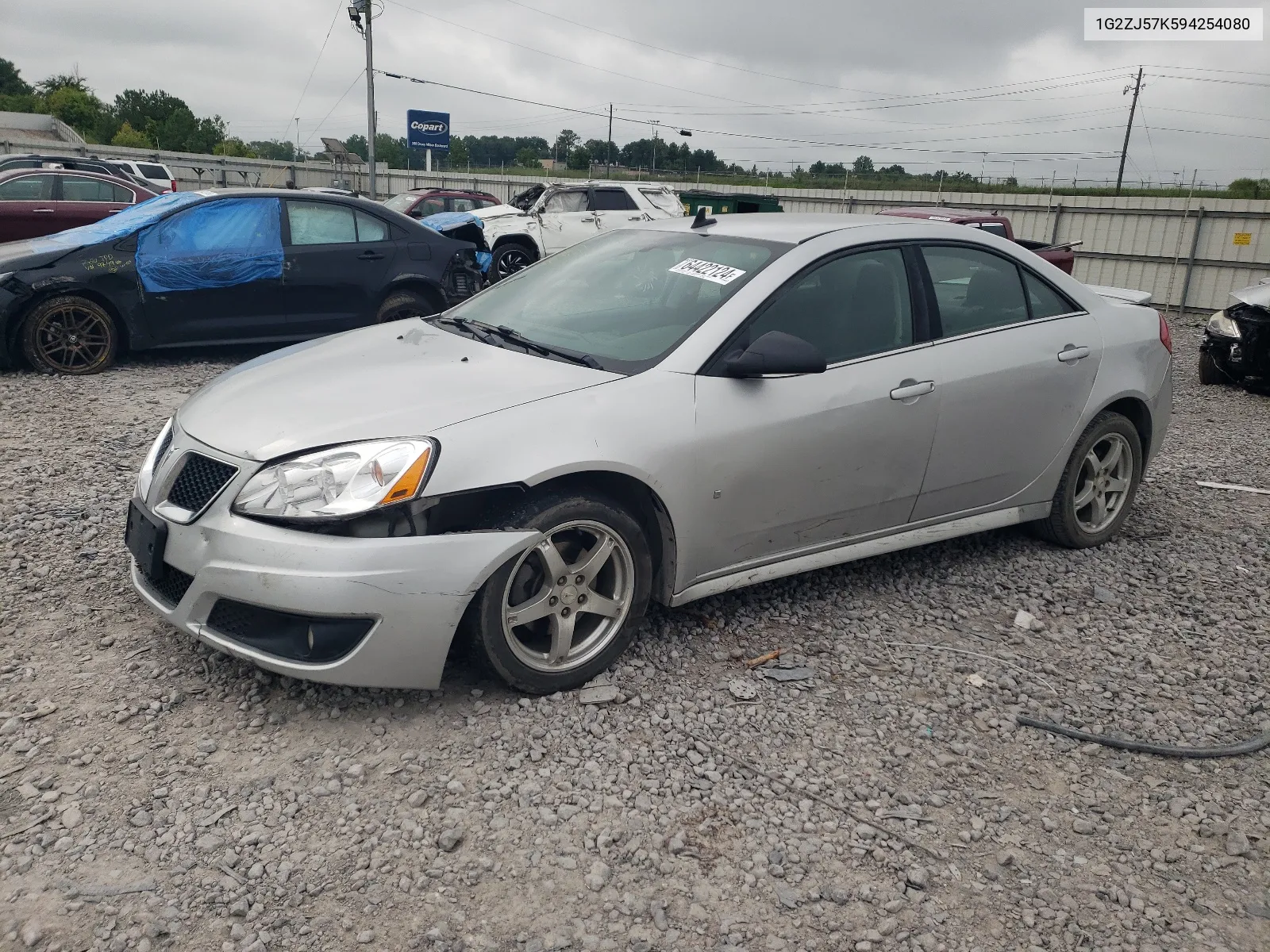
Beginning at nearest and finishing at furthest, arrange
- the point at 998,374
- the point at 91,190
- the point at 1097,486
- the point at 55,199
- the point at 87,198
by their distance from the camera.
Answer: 1. the point at 998,374
2. the point at 1097,486
3. the point at 55,199
4. the point at 87,198
5. the point at 91,190

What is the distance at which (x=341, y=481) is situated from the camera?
3.00m

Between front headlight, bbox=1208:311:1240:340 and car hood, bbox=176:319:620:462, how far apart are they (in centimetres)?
903

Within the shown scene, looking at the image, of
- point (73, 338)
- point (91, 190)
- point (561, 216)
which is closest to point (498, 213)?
point (561, 216)

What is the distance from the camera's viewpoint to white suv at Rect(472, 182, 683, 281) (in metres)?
15.5

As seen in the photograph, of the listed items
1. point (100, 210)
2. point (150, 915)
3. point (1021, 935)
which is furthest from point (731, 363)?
point (100, 210)

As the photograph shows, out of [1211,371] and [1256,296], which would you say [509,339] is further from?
[1211,371]

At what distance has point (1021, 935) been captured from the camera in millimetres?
2410

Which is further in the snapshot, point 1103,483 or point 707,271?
point 1103,483

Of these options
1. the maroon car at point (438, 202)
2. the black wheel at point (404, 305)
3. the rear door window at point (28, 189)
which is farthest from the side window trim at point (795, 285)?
the maroon car at point (438, 202)

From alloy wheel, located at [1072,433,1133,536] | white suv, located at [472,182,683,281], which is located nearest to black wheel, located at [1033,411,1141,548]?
alloy wheel, located at [1072,433,1133,536]

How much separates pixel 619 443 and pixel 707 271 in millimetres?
Answer: 1020

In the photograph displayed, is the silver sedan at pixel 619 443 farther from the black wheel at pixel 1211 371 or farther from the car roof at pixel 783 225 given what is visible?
the black wheel at pixel 1211 371

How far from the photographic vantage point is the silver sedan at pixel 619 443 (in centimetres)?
301

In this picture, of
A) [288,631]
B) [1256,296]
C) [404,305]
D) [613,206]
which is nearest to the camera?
[288,631]
